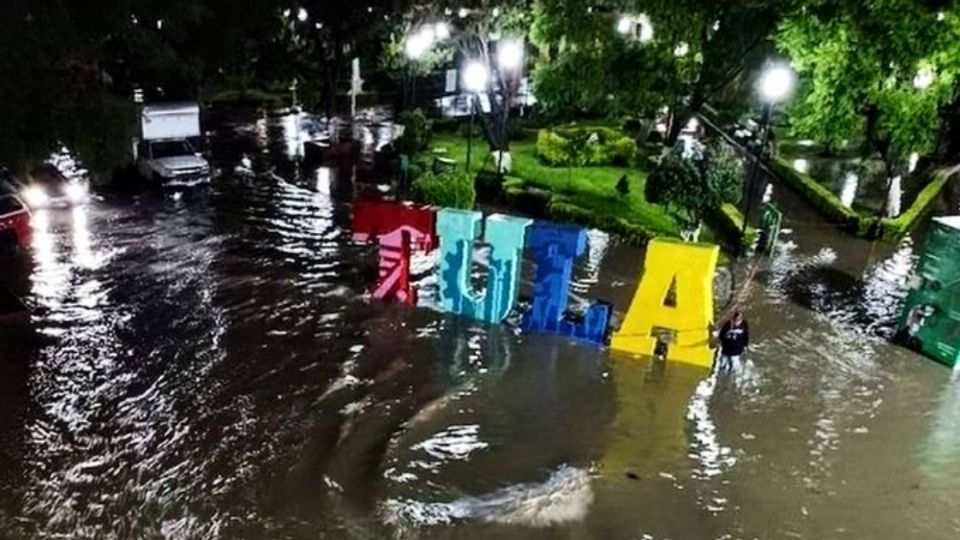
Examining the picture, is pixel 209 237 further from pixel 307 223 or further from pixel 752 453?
pixel 752 453

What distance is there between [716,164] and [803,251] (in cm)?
433

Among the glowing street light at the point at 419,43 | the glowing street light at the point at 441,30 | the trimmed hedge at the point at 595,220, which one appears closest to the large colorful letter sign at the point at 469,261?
the trimmed hedge at the point at 595,220

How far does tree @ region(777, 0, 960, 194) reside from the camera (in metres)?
19.4

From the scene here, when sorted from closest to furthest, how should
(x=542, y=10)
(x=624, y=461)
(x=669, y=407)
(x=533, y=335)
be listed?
(x=624, y=461), (x=669, y=407), (x=533, y=335), (x=542, y=10)

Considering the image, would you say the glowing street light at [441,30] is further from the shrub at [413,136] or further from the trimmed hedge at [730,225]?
the trimmed hedge at [730,225]

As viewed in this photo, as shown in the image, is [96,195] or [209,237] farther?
[96,195]

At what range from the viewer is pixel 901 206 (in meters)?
26.5

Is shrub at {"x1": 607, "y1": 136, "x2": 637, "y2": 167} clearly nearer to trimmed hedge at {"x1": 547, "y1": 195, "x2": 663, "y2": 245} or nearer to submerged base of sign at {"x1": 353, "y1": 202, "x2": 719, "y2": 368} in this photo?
trimmed hedge at {"x1": 547, "y1": 195, "x2": 663, "y2": 245}

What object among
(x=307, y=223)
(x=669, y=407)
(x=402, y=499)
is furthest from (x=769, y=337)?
(x=307, y=223)

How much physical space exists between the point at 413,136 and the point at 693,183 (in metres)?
13.6

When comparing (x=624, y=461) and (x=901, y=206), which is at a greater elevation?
(x=901, y=206)

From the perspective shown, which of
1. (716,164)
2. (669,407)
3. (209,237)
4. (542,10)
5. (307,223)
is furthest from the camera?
(542,10)

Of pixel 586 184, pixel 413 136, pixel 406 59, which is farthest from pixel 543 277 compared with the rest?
pixel 406 59

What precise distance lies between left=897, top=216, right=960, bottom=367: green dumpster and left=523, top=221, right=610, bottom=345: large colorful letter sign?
5.77 meters
